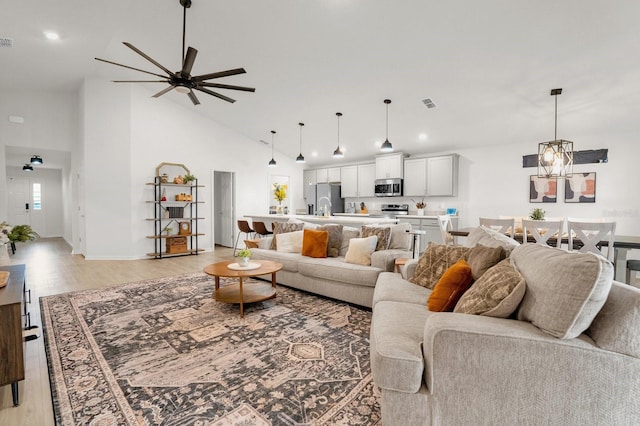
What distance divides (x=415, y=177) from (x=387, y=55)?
361 cm

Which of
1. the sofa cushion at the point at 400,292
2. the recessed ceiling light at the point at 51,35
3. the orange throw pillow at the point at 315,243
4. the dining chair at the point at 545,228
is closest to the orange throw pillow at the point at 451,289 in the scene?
the sofa cushion at the point at 400,292

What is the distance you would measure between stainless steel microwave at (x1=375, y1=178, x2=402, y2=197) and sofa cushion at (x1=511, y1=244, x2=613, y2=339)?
586cm

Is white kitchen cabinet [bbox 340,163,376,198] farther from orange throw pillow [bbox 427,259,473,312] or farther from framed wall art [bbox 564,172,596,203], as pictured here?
orange throw pillow [bbox 427,259,473,312]

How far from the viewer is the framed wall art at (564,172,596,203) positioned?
17.6 feet

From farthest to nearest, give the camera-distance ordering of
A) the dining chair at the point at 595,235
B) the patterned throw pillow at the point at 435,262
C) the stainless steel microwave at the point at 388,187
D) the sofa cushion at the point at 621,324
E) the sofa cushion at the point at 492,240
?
the stainless steel microwave at the point at 388,187
the dining chair at the point at 595,235
the patterned throw pillow at the point at 435,262
the sofa cushion at the point at 492,240
the sofa cushion at the point at 621,324

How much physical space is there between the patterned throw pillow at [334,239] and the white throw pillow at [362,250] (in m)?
0.39

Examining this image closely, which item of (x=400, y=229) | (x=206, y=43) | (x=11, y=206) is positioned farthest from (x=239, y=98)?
(x=11, y=206)

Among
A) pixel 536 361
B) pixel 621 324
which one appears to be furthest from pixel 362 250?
pixel 621 324

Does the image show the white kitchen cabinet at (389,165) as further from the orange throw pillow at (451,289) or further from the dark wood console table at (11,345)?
the dark wood console table at (11,345)

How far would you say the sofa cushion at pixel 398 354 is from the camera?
1.43 metres

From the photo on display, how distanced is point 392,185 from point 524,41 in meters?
4.28

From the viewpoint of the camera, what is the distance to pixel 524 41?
11.0ft

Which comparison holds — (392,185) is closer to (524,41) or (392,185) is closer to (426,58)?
(426,58)

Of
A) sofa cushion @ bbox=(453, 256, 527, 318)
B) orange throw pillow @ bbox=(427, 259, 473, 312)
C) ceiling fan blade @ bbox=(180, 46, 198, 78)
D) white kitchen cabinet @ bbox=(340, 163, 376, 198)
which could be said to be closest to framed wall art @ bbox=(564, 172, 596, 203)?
white kitchen cabinet @ bbox=(340, 163, 376, 198)
